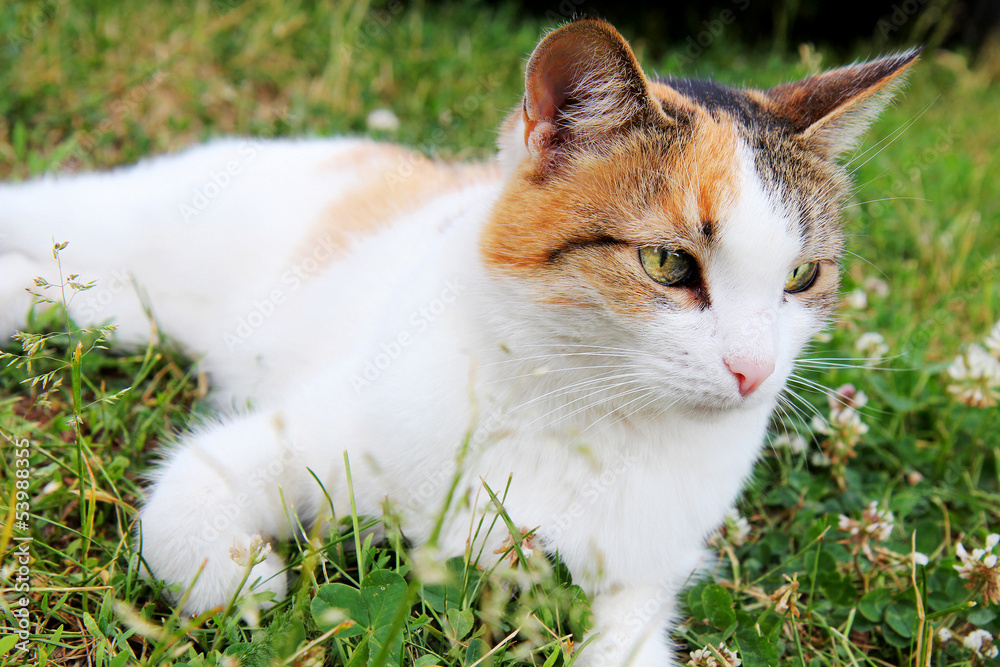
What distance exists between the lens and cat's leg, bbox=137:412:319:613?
5.19ft

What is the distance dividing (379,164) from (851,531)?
2.09m

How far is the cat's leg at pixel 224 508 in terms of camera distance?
5.19 ft

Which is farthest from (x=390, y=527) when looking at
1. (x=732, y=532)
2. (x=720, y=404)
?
(x=732, y=532)

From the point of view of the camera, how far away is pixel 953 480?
2.38m

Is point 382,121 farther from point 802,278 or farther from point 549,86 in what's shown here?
point 802,278

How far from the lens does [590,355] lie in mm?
1600

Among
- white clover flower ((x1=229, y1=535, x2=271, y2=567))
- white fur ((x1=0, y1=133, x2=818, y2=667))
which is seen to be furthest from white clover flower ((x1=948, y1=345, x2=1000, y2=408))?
white clover flower ((x1=229, y1=535, x2=271, y2=567))

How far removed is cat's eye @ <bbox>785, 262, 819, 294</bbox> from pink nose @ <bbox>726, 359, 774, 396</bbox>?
32cm

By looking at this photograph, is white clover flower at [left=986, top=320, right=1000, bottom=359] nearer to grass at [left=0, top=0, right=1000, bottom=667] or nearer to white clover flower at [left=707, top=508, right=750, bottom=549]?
grass at [left=0, top=0, right=1000, bottom=667]

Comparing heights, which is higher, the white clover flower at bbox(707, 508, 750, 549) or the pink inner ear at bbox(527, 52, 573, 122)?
the pink inner ear at bbox(527, 52, 573, 122)

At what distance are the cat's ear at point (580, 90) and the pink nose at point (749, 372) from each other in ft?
2.01

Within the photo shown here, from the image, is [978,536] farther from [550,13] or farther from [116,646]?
[550,13]

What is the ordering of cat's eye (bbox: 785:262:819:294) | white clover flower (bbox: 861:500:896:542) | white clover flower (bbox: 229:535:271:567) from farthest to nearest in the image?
white clover flower (bbox: 861:500:896:542)
cat's eye (bbox: 785:262:819:294)
white clover flower (bbox: 229:535:271:567)

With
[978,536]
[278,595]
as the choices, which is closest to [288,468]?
[278,595]
